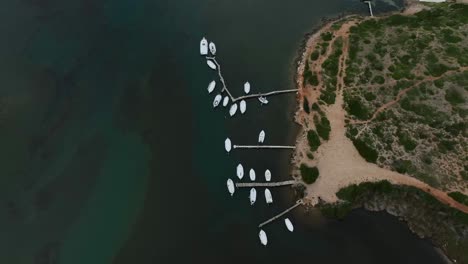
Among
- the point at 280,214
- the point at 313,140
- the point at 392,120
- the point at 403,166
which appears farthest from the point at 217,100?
the point at 403,166

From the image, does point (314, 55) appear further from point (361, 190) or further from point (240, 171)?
point (361, 190)

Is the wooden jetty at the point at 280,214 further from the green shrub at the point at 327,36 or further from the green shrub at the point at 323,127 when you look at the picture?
the green shrub at the point at 327,36

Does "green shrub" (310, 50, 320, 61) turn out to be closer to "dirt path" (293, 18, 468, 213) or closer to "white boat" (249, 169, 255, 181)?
"dirt path" (293, 18, 468, 213)

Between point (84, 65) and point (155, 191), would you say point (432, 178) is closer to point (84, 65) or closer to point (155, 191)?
point (155, 191)

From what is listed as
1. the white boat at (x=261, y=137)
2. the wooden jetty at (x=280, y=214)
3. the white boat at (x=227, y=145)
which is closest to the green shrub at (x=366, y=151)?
the wooden jetty at (x=280, y=214)

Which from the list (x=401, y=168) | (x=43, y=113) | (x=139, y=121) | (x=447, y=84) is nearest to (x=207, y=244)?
(x=139, y=121)

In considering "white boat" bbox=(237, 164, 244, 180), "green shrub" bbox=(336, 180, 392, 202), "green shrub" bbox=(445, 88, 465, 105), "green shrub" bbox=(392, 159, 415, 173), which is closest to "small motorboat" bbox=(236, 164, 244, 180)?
"white boat" bbox=(237, 164, 244, 180)
